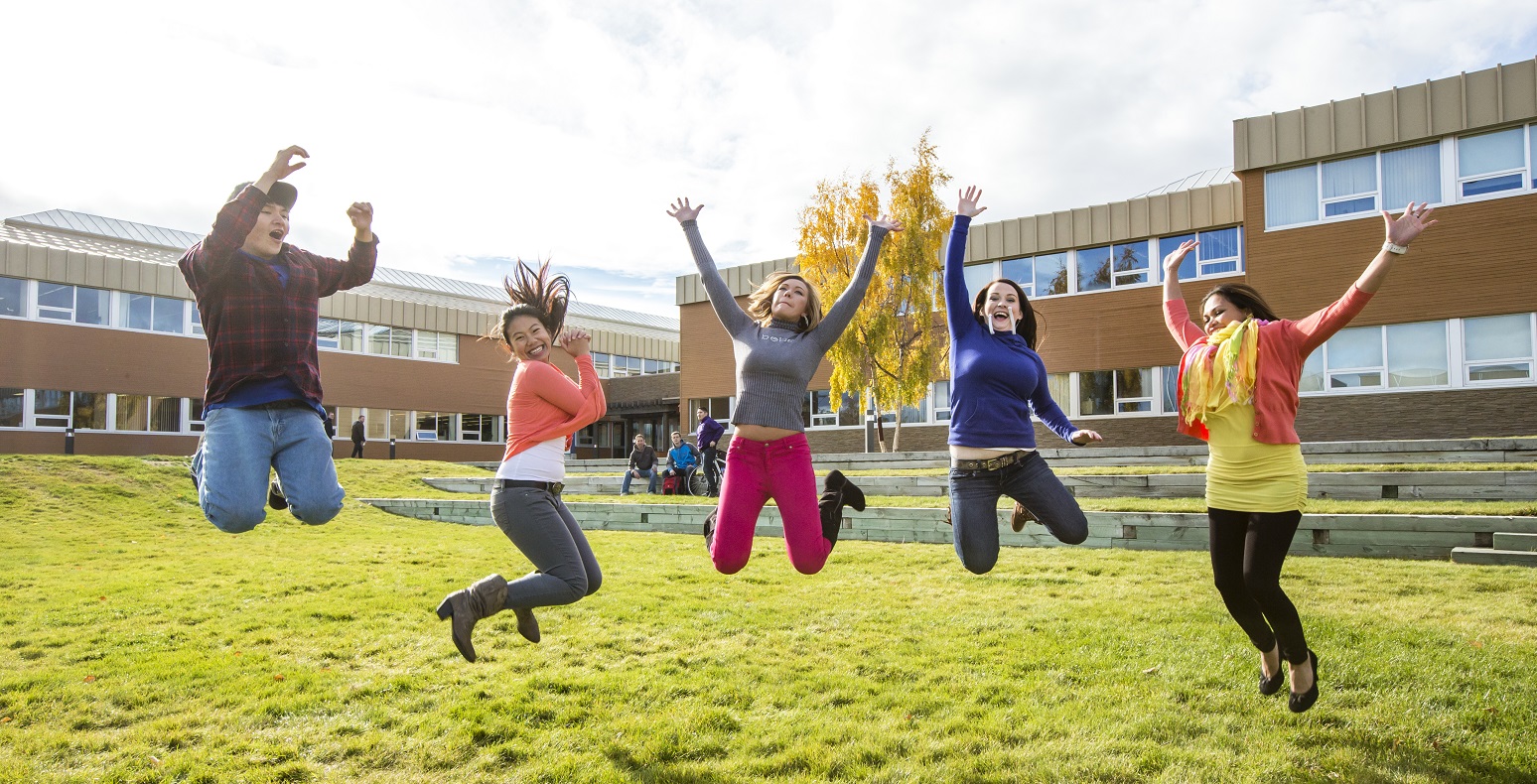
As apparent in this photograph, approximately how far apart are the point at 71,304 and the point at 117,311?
51.8 inches

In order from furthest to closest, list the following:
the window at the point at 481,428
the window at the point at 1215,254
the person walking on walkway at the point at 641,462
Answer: the window at the point at 481,428
the window at the point at 1215,254
the person walking on walkway at the point at 641,462

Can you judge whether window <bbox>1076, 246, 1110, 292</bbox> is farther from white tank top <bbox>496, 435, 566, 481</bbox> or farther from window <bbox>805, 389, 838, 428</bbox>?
white tank top <bbox>496, 435, 566, 481</bbox>

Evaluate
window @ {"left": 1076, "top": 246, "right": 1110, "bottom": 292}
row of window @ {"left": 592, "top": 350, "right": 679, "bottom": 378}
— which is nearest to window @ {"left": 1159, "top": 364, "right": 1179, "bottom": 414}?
window @ {"left": 1076, "top": 246, "right": 1110, "bottom": 292}

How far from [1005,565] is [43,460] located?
2281 cm

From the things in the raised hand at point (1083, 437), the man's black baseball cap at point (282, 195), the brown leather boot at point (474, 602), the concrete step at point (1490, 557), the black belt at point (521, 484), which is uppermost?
the man's black baseball cap at point (282, 195)

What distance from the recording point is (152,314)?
110 ft

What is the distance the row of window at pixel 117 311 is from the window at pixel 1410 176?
102ft

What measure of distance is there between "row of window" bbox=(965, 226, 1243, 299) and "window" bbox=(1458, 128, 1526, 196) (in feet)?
17.4

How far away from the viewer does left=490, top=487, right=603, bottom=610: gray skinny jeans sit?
543cm

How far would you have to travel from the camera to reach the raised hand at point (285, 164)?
524 cm

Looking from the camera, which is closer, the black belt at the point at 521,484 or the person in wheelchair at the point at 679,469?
the black belt at the point at 521,484

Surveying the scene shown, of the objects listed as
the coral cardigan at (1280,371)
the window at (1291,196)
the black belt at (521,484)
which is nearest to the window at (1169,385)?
the window at (1291,196)

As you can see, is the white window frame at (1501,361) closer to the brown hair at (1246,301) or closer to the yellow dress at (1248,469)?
the brown hair at (1246,301)

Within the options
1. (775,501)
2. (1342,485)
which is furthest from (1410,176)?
(775,501)
